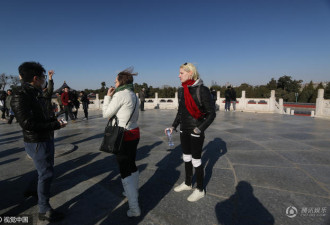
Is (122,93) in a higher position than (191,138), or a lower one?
higher

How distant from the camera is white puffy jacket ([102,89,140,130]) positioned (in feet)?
6.62

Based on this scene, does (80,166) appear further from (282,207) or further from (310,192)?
(310,192)

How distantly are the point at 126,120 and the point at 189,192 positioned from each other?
148 cm

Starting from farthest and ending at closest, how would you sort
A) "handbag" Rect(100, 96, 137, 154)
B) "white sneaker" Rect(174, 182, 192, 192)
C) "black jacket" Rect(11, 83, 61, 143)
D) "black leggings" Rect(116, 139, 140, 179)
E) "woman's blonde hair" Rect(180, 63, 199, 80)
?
"white sneaker" Rect(174, 182, 192, 192)
"woman's blonde hair" Rect(180, 63, 199, 80)
"black leggings" Rect(116, 139, 140, 179)
"handbag" Rect(100, 96, 137, 154)
"black jacket" Rect(11, 83, 61, 143)

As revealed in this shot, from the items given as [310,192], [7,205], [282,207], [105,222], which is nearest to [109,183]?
[105,222]

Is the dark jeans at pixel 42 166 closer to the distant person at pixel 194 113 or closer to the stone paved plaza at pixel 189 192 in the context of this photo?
the stone paved plaza at pixel 189 192

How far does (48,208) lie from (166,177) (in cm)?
173

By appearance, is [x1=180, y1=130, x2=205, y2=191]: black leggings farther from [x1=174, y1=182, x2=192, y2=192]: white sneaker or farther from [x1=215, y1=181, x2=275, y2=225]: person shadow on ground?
Result: [x1=215, y1=181, x2=275, y2=225]: person shadow on ground

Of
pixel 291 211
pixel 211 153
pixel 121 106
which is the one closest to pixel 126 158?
pixel 121 106

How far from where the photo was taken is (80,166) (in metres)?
3.63

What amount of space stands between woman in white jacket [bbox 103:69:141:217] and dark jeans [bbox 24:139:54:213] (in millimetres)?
803

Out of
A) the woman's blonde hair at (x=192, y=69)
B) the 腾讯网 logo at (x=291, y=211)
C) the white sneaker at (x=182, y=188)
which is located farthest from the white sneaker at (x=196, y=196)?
the woman's blonde hair at (x=192, y=69)

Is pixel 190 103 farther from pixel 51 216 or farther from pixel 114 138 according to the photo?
pixel 51 216

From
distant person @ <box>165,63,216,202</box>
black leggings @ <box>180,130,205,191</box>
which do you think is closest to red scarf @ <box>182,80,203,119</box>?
distant person @ <box>165,63,216,202</box>
